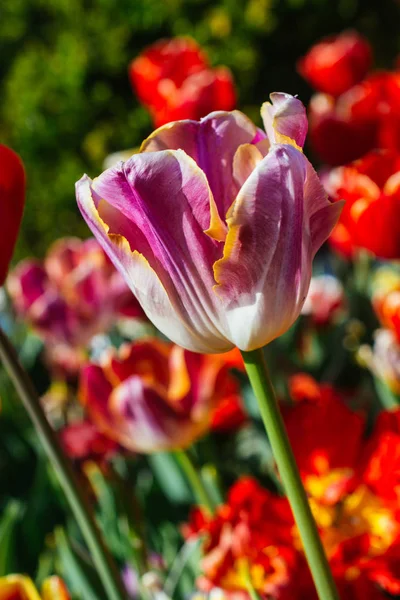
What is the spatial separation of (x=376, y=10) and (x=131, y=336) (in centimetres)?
344

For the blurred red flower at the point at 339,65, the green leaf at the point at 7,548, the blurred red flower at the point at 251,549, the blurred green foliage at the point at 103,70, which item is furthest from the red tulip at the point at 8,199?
the blurred green foliage at the point at 103,70

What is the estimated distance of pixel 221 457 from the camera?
1.14 m

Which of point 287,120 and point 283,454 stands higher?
point 287,120

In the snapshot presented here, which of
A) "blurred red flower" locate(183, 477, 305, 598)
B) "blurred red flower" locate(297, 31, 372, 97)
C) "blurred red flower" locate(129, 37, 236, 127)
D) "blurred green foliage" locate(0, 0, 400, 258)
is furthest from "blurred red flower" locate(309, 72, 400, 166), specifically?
"blurred green foliage" locate(0, 0, 400, 258)

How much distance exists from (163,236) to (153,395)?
14.9 inches

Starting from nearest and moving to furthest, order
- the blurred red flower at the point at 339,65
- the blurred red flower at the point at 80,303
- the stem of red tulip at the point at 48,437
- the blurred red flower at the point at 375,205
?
the stem of red tulip at the point at 48,437 → the blurred red flower at the point at 375,205 → the blurred red flower at the point at 80,303 → the blurred red flower at the point at 339,65

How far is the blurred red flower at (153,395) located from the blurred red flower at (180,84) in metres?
0.49

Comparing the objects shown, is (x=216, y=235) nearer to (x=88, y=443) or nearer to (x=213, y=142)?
(x=213, y=142)

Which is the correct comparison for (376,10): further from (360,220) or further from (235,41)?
(360,220)

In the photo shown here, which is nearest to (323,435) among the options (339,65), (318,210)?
(318,210)

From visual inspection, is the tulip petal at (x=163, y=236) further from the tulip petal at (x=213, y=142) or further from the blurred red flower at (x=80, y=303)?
the blurred red flower at (x=80, y=303)

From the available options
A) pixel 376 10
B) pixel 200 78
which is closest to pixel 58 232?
pixel 376 10

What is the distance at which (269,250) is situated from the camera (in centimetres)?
34

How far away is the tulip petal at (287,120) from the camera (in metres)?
0.33
